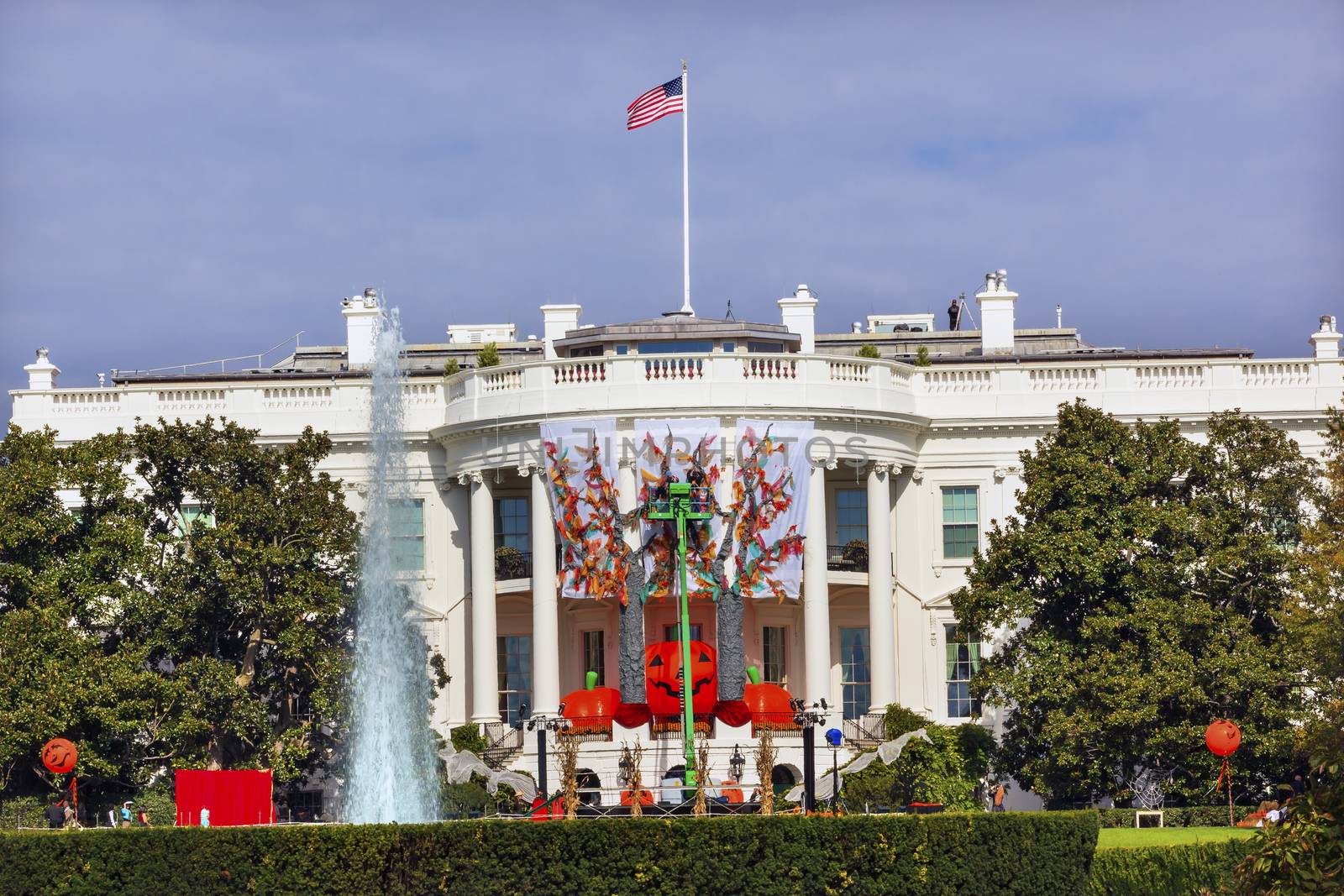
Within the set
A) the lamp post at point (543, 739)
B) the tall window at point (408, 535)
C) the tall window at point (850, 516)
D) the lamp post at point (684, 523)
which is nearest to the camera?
the lamp post at point (543, 739)

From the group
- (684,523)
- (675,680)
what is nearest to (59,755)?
(684,523)

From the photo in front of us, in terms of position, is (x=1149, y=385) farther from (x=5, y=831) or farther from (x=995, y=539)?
(x=5, y=831)

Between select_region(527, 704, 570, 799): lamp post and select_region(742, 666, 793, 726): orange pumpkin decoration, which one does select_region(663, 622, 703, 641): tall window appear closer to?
select_region(742, 666, 793, 726): orange pumpkin decoration

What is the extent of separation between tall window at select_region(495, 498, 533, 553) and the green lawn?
73.1ft

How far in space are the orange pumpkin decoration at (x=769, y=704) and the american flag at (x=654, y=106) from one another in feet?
51.9

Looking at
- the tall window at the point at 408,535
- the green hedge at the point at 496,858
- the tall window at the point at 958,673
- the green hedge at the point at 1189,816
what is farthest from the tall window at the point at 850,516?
the green hedge at the point at 496,858

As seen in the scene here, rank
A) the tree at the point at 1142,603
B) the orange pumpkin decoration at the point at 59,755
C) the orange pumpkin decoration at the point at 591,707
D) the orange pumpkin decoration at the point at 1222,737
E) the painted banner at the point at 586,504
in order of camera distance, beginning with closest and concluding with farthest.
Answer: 1. the orange pumpkin decoration at the point at 1222,737
2. the orange pumpkin decoration at the point at 59,755
3. the tree at the point at 1142,603
4. the orange pumpkin decoration at the point at 591,707
5. the painted banner at the point at 586,504

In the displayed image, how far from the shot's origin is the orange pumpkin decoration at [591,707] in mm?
58156

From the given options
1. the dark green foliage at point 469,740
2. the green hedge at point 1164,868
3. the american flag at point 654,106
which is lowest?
the green hedge at point 1164,868

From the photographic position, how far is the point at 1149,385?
210 feet

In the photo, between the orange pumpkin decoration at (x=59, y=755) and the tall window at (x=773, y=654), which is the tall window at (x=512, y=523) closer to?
the tall window at (x=773, y=654)

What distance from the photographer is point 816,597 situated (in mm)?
60531

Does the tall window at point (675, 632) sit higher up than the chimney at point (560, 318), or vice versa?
the chimney at point (560, 318)

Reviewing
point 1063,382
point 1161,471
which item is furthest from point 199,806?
point 1063,382
